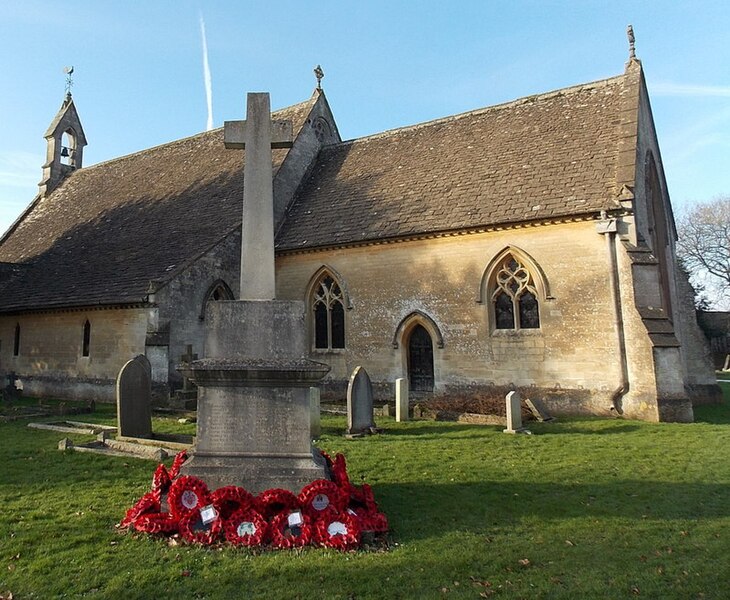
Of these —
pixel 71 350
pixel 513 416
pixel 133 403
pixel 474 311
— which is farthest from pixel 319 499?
pixel 71 350

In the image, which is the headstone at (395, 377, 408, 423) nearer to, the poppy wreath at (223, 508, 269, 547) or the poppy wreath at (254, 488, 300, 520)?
the poppy wreath at (254, 488, 300, 520)

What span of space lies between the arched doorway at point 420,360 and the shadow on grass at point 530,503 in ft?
29.3

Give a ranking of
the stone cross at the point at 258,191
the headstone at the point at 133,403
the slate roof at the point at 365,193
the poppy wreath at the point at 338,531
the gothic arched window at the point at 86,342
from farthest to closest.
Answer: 1. the gothic arched window at the point at 86,342
2. the slate roof at the point at 365,193
3. the headstone at the point at 133,403
4. the stone cross at the point at 258,191
5. the poppy wreath at the point at 338,531

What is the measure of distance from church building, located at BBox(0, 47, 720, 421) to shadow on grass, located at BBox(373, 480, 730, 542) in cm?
652

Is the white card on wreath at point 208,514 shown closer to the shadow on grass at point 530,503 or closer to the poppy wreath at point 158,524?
the poppy wreath at point 158,524

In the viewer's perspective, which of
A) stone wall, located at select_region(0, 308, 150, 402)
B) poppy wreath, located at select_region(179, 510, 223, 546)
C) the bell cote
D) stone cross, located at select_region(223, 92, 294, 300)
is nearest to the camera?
poppy wreath, located at select_region(179, 510, 223, 546)

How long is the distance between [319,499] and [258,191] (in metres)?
3.66

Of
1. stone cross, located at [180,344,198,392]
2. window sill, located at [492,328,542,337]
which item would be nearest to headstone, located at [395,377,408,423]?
window sill, located at [492,328,542,337]

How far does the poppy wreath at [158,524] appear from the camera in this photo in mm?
5059

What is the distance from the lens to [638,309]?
12695 millimetres

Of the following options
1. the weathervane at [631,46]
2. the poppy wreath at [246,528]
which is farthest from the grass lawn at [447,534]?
the weathervane at [631,46]

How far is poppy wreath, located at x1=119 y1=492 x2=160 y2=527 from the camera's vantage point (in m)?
5.27

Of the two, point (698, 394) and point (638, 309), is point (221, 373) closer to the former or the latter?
point (638, 309)

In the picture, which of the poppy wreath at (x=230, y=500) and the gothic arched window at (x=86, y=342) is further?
the gothic arched window at (x=86, y=342)
